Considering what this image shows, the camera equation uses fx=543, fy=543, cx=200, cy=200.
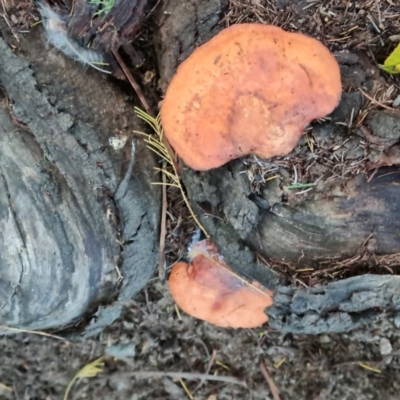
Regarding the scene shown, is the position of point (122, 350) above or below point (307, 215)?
below

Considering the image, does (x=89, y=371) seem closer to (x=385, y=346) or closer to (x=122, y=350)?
(x=122, y=350)

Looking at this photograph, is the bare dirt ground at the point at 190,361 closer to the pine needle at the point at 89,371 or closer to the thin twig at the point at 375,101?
the pine needle at the point at 89,371

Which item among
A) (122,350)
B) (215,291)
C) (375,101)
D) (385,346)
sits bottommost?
(385,346)

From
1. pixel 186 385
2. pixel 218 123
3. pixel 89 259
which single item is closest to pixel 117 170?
pixel 89 259

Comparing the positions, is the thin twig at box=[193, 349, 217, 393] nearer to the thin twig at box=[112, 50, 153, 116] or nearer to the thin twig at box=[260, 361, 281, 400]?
the thin twig at box=[260, 361, 281, 400]

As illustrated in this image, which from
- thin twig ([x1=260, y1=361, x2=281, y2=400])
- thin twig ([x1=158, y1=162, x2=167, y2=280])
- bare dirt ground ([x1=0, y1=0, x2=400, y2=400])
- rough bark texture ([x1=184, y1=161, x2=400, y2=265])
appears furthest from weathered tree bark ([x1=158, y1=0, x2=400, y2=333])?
thin twig ([x1=260, y1=361, x2=281, y2=400])

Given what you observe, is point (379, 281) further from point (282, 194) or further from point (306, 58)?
point (306, 58)

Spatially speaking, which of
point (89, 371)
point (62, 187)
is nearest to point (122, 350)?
point (89, 371)
